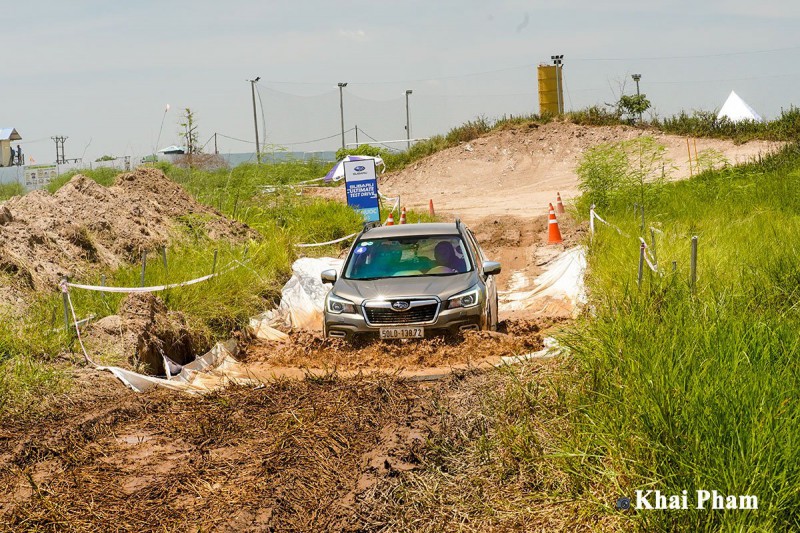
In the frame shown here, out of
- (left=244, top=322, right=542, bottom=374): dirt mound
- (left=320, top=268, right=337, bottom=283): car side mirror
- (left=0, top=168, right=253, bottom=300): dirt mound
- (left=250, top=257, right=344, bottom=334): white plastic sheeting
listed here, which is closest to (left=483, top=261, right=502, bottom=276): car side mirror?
(left=244, top=322, right=542, bottom=374): dirt mound

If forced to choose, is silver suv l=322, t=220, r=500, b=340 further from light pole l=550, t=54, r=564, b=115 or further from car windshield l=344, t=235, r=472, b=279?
light pole l=550, t=54, r=564, b=115

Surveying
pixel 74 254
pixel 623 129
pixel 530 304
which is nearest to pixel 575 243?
pixel 530 304

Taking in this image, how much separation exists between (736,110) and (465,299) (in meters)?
39.4

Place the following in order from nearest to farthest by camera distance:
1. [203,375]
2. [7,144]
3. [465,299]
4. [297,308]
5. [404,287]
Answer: [203,375] → [465,299] → [404,287] → [297,308] → [7,144]

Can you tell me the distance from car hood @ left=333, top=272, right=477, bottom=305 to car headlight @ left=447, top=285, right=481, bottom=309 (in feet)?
0.20

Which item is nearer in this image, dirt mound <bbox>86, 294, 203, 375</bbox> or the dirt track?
the dirt track

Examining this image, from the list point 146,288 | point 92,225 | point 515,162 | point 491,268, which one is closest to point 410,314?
point 491,268

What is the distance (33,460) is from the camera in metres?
7.35

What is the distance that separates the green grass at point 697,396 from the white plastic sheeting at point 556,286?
6.15 meters

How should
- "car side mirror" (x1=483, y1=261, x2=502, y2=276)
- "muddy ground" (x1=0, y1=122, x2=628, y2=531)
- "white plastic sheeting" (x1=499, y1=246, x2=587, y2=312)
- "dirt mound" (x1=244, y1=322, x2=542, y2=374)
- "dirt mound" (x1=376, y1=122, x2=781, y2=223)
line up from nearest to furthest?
"muddy ground" (x1=0, y1=122, x2=628, y2=531) < "dirt mound" (x1=244, y1=322, x2=542, y2=374) < "car side mirror" (x1=483, y1=261, x2=502, y2=276) < "white plastic sheeting" (x1=499, y1=246, x2=587, y2=312) < "dirt mound" (x1=376, y1=122, x2=781, y2=223)

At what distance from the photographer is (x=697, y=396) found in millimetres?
5195

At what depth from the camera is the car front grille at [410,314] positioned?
1160cm

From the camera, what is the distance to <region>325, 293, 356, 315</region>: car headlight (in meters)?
11.8

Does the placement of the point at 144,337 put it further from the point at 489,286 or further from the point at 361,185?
the point at 361,185
